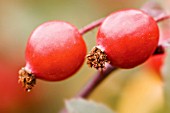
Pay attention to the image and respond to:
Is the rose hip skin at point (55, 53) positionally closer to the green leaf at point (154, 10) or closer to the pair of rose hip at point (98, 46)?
the pair of rose hip at point (98, 46)

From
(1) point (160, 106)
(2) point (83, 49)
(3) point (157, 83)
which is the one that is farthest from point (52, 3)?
(2) point (83, 49)

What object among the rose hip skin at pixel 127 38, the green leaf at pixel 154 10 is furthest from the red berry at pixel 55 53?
the green leaf at pixel 154 10

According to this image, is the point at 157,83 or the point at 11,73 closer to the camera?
the point at 157,83

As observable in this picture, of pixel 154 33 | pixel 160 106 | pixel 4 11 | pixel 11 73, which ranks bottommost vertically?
pixel 160 106

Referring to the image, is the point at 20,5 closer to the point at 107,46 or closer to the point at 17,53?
the point at 17,53

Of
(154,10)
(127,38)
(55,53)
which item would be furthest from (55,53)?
(154,10)

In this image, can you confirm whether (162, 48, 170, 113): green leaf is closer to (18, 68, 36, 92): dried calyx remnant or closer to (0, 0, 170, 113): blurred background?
(18, 68, 36, 92): dried calyx remnant

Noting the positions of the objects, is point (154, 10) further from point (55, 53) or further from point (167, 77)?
point (55, 53)
